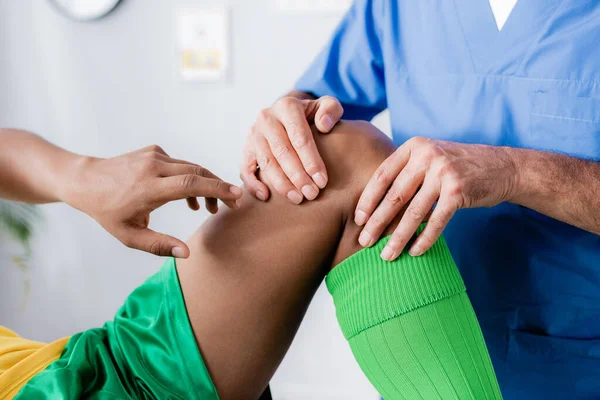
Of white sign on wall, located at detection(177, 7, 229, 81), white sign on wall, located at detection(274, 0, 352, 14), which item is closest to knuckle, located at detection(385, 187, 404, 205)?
white sign on wall, located at detection(274, 0, 352, 14)

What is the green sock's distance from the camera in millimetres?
667

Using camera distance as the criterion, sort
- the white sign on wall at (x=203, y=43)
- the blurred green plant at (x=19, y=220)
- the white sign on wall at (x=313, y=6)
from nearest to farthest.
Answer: the white sign on wall at (x=313, y=6) → the white sign on wall at (x=203, y=43) → the blurred green plant at (x=19, y=220)

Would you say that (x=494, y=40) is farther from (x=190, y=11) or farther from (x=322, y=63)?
(x=190, y=11)

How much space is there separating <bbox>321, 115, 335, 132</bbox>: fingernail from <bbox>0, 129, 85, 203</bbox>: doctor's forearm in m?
0.37

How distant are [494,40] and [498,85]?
0.25 ft

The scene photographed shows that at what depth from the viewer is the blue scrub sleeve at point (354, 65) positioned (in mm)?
1185

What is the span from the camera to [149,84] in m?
2.21

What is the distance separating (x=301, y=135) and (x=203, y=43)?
1.42m

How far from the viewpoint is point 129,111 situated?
225cm

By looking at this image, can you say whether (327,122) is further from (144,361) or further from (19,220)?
(19,220)

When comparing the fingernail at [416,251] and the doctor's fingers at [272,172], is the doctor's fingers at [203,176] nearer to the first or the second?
the doctor's fingers at [272,172]

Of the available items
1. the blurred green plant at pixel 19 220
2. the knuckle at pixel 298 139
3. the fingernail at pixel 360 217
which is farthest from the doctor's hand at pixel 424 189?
the blurred green plant at pixel 19 220

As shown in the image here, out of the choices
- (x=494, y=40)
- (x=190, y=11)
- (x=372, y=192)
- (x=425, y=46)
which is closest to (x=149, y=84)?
(x=190, y=11)

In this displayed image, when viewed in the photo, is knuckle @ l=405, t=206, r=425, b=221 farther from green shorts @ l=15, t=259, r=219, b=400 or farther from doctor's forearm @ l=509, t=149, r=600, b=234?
green shorts @ l=15, t=259, r=219, b=400
